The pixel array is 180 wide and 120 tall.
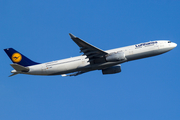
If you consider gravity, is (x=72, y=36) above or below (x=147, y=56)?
above

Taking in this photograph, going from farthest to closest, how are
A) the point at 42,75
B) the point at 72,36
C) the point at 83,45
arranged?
1. the point at 42,75
2. the point at 83,45
3. the point at 72,36

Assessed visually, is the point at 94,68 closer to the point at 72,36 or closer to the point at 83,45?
the point at 83,45

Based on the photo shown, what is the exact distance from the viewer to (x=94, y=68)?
1722 inches

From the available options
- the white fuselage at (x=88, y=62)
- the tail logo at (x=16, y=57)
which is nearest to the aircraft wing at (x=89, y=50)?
the white fuselage at (x=88, y=62)

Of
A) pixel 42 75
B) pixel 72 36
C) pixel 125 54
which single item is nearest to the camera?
pixel 72 36

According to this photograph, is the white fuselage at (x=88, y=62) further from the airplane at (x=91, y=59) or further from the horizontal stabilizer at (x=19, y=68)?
the horizontal stabilizer at (x=19, y=68)

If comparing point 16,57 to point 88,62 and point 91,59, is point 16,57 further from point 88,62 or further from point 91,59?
point 91,59

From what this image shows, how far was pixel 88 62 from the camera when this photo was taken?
43812 mm

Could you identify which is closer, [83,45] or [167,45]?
[83,45]

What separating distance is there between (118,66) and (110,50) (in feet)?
15.9

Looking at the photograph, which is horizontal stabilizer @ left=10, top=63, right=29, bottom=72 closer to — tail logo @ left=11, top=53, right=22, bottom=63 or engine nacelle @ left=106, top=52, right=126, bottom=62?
tail logo @ left=11, top=53, right=22, bottom=63

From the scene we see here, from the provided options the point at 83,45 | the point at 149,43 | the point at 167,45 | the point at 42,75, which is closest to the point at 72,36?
the point at 83,45

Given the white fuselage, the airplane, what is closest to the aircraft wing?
the airplane

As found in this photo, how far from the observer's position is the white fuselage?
43.0 meters
